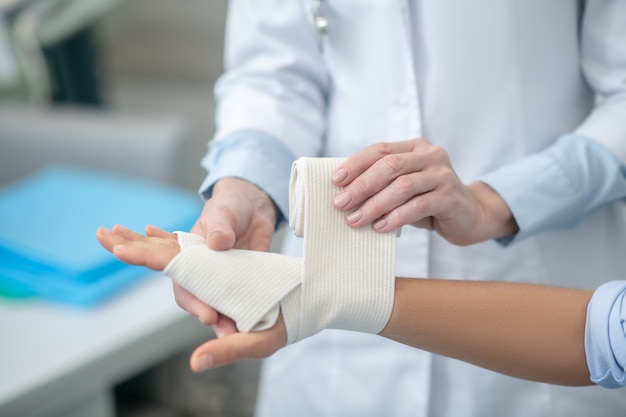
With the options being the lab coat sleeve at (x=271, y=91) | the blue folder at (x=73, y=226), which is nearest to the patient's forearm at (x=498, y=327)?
the lab coat sleeve at (x=271, y=91)

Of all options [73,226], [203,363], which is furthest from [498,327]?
[73,226]

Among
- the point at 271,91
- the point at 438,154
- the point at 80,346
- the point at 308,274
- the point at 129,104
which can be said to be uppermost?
the point at 129,104

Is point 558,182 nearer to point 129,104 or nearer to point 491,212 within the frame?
point 491,212

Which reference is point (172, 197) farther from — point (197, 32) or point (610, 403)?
point (197, 32)

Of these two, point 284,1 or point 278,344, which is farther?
point 284,1

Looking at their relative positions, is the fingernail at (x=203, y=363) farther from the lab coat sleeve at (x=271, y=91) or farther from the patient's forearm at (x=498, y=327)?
the lab coat sleeve at (x=271, y=91)

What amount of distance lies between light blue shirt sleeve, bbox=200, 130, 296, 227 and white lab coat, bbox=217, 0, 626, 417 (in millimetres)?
20

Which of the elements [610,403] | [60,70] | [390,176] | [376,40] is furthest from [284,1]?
[60,70]

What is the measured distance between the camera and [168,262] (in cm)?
70

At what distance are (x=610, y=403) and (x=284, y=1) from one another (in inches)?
24.0

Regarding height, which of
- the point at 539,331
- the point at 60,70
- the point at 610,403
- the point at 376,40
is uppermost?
the point at 60,70

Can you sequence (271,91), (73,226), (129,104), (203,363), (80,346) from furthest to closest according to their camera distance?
(129,104) → (73,226) → (80,346) → (271,91) → (203,363)

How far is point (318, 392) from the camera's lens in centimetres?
105

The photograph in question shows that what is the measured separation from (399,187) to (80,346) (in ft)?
2.18
